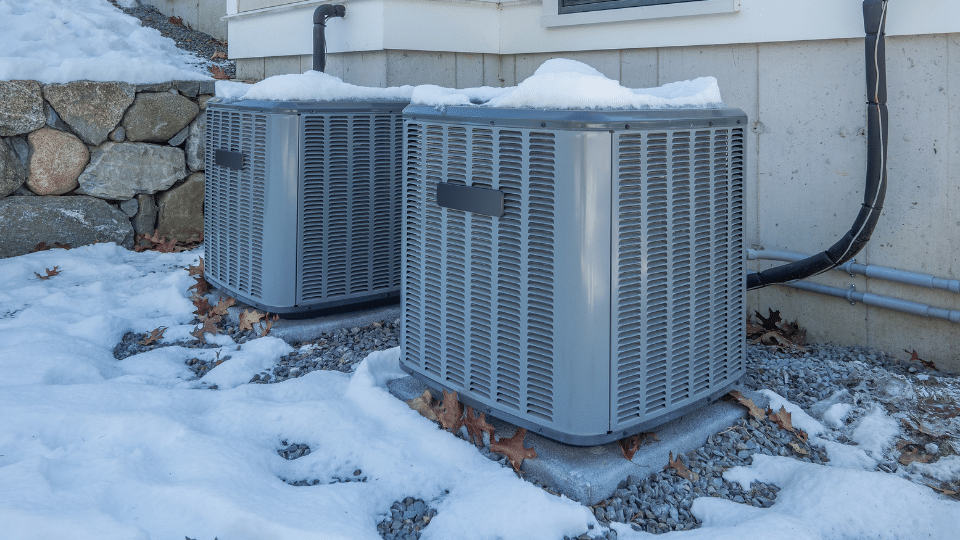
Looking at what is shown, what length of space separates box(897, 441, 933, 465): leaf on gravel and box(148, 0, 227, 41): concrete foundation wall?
6477 mm

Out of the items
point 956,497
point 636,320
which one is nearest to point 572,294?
point 636,320

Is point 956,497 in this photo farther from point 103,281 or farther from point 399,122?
point 103,281

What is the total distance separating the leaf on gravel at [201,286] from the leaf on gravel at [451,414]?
2.02 meters

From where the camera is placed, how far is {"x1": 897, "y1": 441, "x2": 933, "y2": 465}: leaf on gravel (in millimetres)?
2219

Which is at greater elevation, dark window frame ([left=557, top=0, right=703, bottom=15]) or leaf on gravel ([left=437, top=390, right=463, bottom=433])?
dark window frame ([left=557, top=0, right=703, bottom=15])

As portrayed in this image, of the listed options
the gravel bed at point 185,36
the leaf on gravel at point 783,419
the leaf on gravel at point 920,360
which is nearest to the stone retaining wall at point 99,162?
the gravel bed at point 185,36

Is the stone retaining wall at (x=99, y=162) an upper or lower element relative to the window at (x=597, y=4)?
lower

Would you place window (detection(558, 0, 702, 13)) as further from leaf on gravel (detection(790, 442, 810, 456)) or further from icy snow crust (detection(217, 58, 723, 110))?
leaf on gravel (detection(790, 442, 810, 456))

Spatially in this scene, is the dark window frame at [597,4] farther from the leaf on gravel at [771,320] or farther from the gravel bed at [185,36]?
the gravel bed at [185,36]

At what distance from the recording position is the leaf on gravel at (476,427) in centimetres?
228

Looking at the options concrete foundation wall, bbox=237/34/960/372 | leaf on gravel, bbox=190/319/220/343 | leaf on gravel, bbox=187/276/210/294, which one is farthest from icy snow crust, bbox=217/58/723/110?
leaf on gravel, bbox=187/276/210/294

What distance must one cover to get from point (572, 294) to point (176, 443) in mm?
1241

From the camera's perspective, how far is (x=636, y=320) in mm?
2109

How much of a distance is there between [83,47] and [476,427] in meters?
4.61
